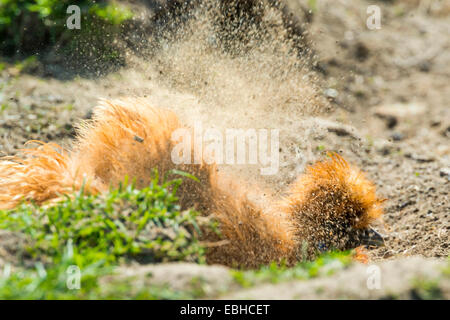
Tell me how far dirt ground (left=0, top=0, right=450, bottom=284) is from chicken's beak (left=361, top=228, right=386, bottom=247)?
287 mm

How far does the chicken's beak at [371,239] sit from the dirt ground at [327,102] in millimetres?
287

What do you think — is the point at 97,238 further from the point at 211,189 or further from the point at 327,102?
the point at 327,102

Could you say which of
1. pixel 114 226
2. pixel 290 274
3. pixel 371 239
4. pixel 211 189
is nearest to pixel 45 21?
pixel 211 189

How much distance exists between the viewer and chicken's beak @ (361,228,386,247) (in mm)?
3875

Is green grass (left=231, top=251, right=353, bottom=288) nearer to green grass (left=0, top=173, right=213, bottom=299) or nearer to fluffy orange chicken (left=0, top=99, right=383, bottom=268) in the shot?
green grass (left=0, top=173, right=213, bottom=299)

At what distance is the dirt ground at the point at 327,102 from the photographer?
4.70 metres

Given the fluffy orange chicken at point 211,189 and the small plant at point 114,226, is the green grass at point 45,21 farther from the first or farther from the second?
the small plant at point 114,226

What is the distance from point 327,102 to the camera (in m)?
6.63

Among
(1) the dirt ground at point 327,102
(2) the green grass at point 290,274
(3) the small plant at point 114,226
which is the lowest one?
(2) the green grass at point 290,274

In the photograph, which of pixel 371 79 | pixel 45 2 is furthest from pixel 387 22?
pixel 45 2

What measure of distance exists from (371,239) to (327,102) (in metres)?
Answer: 3.10

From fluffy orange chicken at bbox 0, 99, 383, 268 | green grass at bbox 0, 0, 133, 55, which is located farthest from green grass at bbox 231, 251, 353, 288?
green grass at bbox 0, 0, 133, 55

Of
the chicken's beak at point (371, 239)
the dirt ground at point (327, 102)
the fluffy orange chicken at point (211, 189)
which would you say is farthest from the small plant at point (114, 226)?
the chicken's beak at point (371, 239)
